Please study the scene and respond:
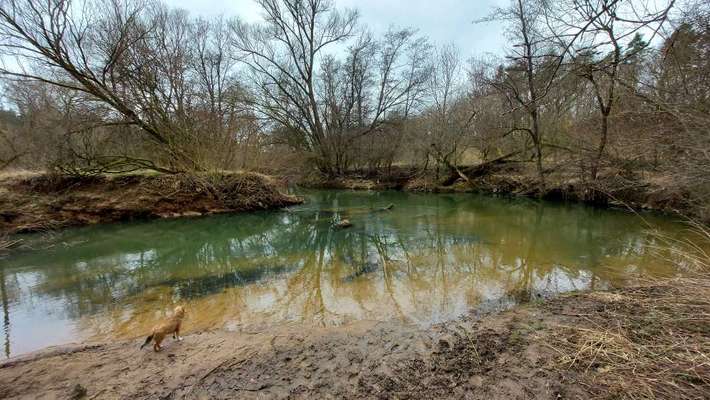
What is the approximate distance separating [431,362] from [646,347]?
170cm

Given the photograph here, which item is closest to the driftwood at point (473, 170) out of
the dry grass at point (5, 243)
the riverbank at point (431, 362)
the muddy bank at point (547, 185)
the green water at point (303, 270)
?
the muddy bank at point (547, 185)

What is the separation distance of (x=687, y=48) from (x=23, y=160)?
20.7 meters

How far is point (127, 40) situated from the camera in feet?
38.8

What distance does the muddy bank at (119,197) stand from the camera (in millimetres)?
10945

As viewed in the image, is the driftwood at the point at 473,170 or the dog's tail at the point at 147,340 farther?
the driftwood at the point at 473,170

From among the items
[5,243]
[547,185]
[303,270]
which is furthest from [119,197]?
[547,185]

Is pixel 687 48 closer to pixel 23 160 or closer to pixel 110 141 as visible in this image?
pixel 110 141

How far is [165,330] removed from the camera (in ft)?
11.4

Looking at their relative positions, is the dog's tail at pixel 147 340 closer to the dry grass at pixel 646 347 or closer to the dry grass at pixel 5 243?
the dry grass at pixel 5 243

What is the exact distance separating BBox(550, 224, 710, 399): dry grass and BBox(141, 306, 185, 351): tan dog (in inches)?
152

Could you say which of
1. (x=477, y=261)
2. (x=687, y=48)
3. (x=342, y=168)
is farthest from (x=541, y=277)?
(x=342, y=168)

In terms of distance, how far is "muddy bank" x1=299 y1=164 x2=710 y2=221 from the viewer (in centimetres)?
809

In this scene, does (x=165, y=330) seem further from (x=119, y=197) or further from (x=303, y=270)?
(x=119, y=197)

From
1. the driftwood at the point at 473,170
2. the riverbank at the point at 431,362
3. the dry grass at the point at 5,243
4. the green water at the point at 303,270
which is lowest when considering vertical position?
the green water at the point at 303,270
